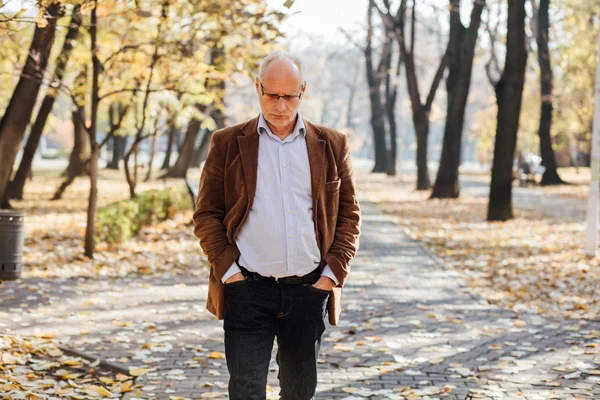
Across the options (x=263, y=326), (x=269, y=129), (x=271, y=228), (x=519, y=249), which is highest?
(x=269, y=129)

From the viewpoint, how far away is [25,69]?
14531 millimetres

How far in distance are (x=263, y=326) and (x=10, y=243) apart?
7410 mm

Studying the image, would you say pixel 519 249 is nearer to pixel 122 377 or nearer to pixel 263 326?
pixel 122 377

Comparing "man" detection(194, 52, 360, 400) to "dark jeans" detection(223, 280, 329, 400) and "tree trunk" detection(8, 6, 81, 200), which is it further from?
"tree trunk" detection(8, 6, 81, 200)

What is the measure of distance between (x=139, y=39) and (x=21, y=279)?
13644mm

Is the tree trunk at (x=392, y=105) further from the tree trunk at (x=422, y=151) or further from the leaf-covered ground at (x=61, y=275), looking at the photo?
the leaf-covered ground at (x=61, y=275)

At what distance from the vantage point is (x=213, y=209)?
3.87 meters

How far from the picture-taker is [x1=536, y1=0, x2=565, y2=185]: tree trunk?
36250 millimetres

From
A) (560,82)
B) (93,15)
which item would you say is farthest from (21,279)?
(560,82)

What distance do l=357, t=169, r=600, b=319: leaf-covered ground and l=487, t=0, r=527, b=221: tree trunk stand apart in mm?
716

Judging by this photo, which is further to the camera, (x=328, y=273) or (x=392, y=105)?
(x=392, y=105)

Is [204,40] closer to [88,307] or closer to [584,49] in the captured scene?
[88,307]

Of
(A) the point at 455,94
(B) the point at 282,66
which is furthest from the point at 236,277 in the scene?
(A) the point at 455,94

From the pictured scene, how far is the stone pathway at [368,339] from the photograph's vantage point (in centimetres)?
628
